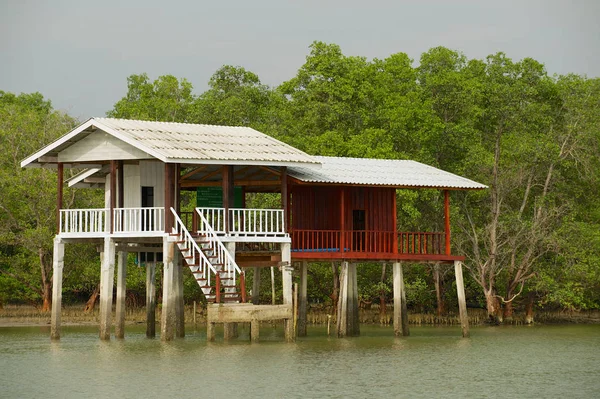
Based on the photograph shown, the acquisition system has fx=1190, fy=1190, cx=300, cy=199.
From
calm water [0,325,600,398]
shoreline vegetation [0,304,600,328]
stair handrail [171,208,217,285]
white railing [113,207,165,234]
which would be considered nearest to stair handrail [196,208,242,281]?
stair handrail [171,208,217,285]

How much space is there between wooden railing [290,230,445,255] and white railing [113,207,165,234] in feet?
16.4

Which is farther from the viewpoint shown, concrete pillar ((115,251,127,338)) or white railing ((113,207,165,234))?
concrete pillar ((115,251,127,338))

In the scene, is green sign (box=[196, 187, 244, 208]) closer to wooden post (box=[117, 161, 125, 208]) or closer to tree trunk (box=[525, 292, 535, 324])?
wooden post (box=[117, 161, 125, 208])

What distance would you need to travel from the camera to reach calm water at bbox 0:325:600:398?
28.6m

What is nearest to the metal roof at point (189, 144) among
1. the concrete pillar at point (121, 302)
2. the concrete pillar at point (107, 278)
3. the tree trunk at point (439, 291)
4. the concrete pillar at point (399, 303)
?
the concrete pillar at point (107, 278)

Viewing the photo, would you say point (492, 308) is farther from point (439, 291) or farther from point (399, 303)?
point (399, 303)

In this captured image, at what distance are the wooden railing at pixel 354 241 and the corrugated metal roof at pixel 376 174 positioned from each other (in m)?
1.83

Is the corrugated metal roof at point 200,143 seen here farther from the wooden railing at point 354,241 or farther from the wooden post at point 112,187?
the wooden railing at point 354,241

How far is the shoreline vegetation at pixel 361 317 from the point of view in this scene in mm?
Result: 53562

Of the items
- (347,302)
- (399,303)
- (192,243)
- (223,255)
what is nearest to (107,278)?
(192,243)

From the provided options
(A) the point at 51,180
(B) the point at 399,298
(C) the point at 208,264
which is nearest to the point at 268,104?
(A) the point at 51,180

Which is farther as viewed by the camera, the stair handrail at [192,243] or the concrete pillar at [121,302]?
the concrete pillar at [121,302]

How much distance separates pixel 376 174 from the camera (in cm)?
4294

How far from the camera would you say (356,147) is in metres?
55.4
